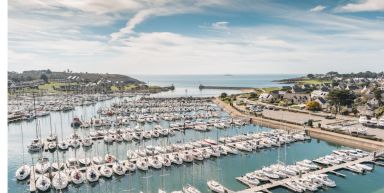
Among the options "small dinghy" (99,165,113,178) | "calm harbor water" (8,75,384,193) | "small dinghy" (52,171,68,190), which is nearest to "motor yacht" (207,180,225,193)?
"calm harbor water" (8,75,384,193)

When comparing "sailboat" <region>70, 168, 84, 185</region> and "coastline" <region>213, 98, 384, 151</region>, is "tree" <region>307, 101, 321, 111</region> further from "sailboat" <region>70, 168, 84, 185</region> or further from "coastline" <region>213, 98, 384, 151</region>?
"sailboat" <region>70, 168, 84, 185</region>

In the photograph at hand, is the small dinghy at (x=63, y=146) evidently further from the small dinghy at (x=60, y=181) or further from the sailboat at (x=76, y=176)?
the small dinghy at (x=60, y=181)

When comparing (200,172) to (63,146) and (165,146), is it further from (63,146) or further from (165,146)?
(63,146)

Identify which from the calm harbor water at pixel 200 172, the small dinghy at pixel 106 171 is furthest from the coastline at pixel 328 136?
the small dinghy at pixel 106 171

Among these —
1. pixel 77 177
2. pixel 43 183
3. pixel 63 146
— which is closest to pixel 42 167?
pixel 43 183
